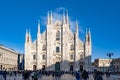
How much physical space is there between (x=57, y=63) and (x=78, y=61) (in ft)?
17.8

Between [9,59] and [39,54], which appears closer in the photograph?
[39,54]

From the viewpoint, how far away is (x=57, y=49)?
8100cm

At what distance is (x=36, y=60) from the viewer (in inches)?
3142

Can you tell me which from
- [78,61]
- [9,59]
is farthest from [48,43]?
[9,59]

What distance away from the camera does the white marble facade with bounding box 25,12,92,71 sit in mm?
79000

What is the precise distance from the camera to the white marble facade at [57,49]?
7900 centimetres

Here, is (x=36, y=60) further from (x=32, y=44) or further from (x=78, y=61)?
(x=78, y=61)

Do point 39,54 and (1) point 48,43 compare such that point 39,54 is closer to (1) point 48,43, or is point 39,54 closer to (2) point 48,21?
(1) point 48,43

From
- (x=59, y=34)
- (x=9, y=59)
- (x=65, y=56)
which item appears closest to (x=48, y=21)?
(x=59, y=34)

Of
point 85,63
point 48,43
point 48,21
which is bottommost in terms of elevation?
point 85,63

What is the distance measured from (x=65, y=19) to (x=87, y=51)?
33.8 feet

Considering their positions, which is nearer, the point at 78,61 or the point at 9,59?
the point at 78,61

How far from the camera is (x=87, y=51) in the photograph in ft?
256

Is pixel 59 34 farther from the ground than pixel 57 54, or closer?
farther from the ground
